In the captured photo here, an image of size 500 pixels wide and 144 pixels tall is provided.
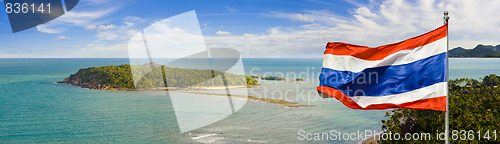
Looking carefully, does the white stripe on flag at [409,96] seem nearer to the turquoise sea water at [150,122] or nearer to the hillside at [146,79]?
the turquoise sea water at [150,122]

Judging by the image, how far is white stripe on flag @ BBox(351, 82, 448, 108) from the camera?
7.59m

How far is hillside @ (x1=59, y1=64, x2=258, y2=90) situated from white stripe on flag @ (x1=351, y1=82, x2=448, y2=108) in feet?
199

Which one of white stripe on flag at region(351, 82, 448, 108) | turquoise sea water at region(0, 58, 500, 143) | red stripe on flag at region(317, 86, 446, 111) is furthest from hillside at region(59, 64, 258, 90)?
white stripe on flag at region(351, 82, 448, 108)

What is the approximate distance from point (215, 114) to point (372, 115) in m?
18.4

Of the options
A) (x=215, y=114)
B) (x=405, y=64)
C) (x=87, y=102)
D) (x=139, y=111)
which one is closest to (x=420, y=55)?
(x=405, y=64)

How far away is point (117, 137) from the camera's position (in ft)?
88.9

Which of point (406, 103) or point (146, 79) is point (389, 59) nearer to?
point (406, 103)

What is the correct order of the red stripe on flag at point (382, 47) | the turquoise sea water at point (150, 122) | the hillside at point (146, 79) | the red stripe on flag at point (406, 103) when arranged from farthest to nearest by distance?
the hillside at point (146, 79) → the turquoise sea water at point (150, 122) → the red stripe on flag at point (382, 47) → the red stripe on flag at point (406, 103)

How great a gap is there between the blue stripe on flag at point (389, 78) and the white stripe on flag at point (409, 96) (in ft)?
0.28

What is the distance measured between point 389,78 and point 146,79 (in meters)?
66.3

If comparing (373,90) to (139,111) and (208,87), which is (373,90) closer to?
(139,111)

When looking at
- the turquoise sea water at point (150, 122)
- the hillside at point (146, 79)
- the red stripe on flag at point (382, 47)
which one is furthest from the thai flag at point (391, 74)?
the hillside at point (146, 79)

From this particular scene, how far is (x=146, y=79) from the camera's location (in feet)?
228

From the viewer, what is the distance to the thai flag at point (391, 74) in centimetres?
767
